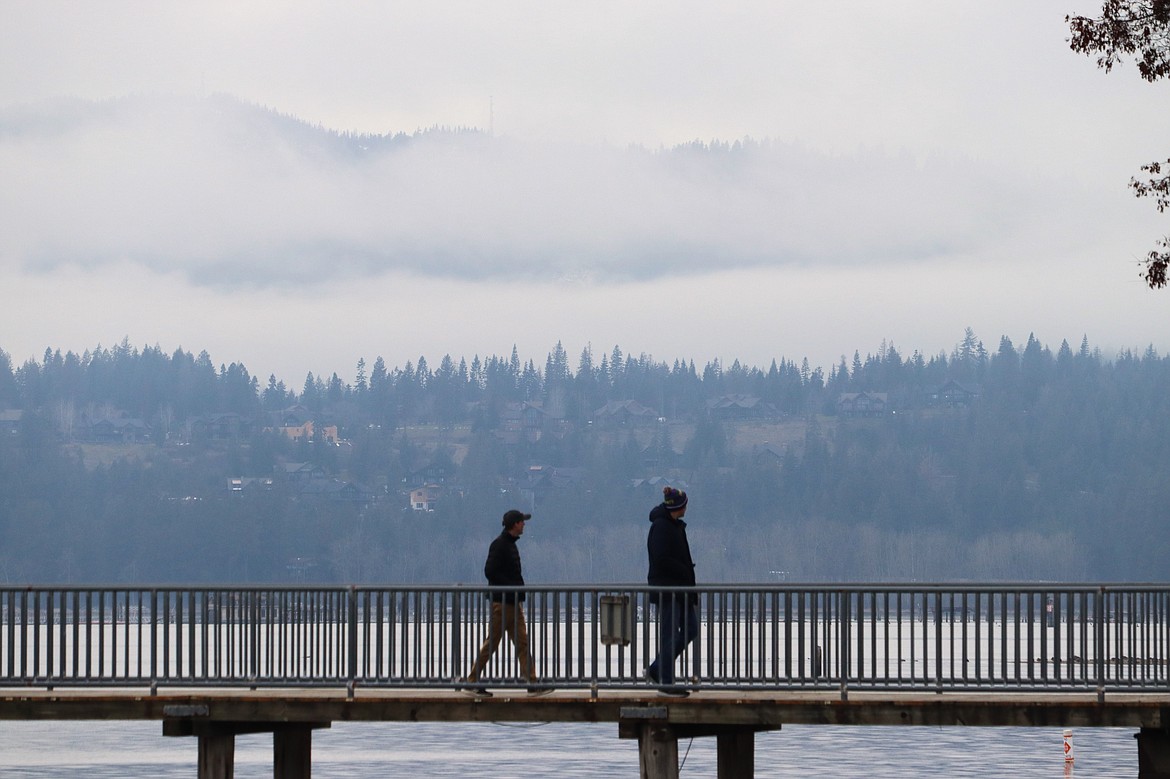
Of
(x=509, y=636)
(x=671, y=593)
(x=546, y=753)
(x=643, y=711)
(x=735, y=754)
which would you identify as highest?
(x=671, y=593)

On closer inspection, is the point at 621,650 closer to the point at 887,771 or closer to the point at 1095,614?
the point at 1095,614

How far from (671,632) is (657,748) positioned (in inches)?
45.0

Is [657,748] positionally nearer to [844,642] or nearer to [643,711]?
[643,711]

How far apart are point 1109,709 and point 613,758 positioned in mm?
52951

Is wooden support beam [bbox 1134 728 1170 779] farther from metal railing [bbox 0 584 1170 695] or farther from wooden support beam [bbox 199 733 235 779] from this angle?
wooden support beam [bbox 199 733 235 779]

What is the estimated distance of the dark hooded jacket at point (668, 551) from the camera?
2005 centimetres

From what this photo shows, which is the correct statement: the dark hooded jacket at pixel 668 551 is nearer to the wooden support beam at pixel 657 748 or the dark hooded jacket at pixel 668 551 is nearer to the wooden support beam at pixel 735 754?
the wooden support beam at pixel 657 748

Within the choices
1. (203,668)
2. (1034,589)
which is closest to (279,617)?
(203,668)

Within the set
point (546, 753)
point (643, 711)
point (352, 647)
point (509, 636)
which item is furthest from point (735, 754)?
point (546, 753)

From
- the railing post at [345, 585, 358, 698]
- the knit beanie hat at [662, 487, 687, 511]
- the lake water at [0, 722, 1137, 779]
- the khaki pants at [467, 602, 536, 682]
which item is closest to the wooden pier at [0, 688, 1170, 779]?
the railing post at [345, 585, 358, 698]

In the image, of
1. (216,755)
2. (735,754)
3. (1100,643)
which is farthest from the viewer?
(735,754)

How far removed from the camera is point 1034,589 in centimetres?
1898

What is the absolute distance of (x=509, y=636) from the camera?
2008 centimetres

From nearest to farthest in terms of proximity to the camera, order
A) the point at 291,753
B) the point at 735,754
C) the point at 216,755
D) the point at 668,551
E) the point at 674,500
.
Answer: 1. the point at 674,500
2. the point at 668,551
3. the point at 216,755
4. the point at 735,754
5. the point at 291,753
